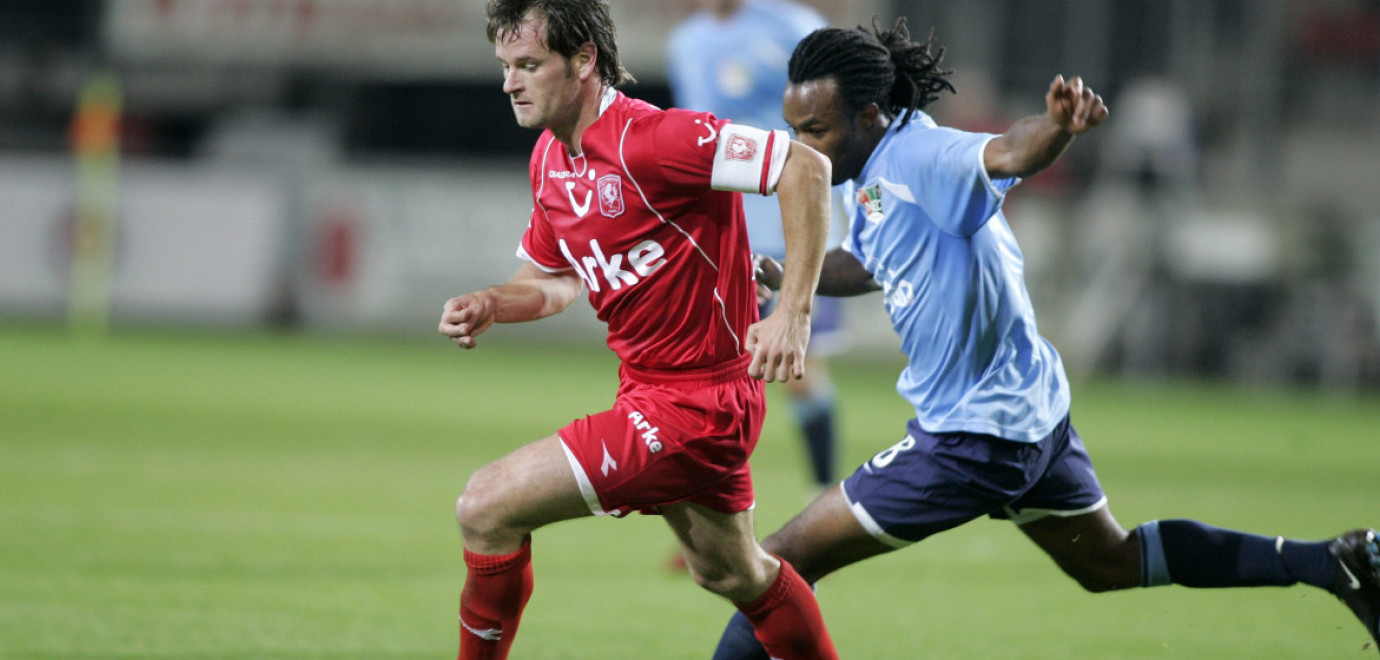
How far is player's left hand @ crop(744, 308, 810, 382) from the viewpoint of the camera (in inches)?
144

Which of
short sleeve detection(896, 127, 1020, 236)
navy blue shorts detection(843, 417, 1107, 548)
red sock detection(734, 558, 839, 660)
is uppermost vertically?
short sleeve detection(896, 127, 1020, 236)

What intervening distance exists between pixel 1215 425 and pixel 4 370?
10.6 metres

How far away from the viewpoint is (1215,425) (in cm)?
1346

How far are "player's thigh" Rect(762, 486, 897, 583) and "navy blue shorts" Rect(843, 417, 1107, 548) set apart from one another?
36 mm

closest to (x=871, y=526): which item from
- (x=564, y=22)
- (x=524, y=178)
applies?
(x=564, y=22)

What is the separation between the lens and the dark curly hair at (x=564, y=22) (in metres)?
3.94

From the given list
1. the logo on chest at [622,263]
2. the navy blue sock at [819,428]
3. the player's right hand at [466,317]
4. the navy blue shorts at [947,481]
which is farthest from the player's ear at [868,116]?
the navy blue sock at [819,428]

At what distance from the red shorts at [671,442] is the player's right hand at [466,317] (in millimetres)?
362

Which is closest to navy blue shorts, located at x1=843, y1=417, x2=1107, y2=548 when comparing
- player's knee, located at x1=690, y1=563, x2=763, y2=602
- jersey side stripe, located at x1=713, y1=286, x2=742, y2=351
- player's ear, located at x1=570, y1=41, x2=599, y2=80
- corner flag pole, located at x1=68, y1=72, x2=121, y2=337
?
player's knee, located at x1=690, y1=563, x2=763, y2=602

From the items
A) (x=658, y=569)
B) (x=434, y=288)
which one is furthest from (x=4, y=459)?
(x=434, y=288)

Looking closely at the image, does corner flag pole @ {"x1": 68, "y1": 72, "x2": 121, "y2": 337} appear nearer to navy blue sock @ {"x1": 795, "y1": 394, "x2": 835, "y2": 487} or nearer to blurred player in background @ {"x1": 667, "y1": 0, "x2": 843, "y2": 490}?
blurred player in background @ {"x1": 667, "y1": 0, "x2": 843, "y2": 490}

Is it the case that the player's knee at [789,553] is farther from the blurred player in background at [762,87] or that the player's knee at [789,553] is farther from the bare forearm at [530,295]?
the blurred player in background at [762,87]

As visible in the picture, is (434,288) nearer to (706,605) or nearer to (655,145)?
(706,605)

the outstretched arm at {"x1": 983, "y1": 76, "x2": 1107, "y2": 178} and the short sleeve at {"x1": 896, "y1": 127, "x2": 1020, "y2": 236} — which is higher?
the outstretched arm at {"x1": 983, "y1": 76, "x2": 1107, "y2": 178}
